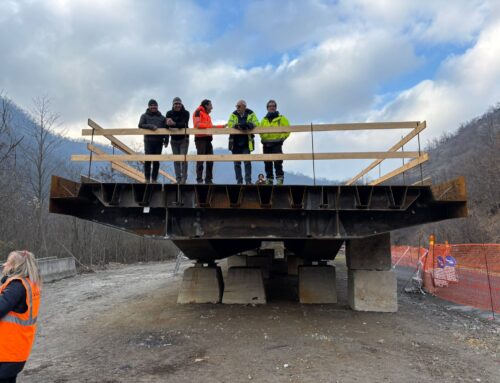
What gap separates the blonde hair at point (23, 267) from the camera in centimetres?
376

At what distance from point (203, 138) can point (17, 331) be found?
17.3 ft

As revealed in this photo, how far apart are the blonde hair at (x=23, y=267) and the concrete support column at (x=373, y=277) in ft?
21.4

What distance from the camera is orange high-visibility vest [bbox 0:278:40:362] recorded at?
3.57 m

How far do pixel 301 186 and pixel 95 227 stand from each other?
19.7 meters

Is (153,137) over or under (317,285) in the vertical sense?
over

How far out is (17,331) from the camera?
3.63 metres

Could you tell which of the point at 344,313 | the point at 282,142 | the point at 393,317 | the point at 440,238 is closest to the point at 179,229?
the point at 282,142

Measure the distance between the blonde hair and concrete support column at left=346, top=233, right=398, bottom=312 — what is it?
653 centimetres

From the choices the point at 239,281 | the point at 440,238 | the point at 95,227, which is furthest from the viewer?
the point at 440,238

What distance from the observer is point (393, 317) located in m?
8.20

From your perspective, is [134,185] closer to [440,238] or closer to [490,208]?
[440,238]

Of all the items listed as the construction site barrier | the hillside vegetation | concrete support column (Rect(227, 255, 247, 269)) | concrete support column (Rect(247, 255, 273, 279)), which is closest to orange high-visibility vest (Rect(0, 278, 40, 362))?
the construction site barrier

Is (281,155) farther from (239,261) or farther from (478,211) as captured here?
(478,211)

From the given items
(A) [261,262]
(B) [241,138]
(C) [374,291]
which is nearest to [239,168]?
(B) [241,138]
